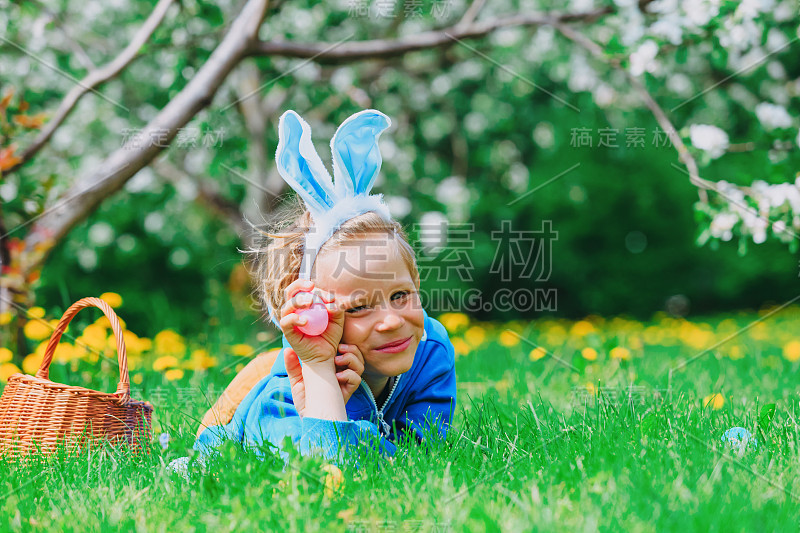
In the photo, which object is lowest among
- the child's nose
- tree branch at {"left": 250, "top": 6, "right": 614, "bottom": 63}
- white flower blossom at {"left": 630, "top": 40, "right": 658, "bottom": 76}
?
the child's nose

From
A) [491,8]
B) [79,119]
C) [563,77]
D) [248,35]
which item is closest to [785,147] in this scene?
[248,35]

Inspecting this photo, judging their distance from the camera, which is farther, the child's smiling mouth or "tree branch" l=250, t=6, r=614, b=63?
"tree branch" l=250, t=6, r=614, b=63

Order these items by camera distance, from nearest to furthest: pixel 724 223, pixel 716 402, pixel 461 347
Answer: pixel 716 402 < pixel 724 223 < pixel 461 347

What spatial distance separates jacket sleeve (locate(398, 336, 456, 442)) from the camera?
201cm

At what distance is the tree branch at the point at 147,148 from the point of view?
345 centimetres

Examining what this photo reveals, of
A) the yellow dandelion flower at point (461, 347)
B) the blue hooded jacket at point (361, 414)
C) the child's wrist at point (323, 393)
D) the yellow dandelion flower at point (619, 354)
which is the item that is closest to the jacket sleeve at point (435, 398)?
the blue hooded jacket at point (361, 414)

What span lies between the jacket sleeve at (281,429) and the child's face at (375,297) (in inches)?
7.0

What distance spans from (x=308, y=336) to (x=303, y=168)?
454mm

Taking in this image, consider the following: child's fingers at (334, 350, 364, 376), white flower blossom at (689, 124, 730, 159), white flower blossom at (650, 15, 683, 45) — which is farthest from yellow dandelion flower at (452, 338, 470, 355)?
child's fingers at (334, 350, 364, 376)

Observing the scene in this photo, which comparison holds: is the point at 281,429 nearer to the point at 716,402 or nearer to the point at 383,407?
the point at 383,407

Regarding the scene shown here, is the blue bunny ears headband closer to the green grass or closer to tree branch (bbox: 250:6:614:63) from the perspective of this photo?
the green grass

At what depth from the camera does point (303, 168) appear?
1918 millimetres

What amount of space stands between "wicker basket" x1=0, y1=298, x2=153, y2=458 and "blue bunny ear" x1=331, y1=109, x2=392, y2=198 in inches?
31.9

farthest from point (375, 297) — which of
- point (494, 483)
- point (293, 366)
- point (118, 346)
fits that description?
point (118, 346)
